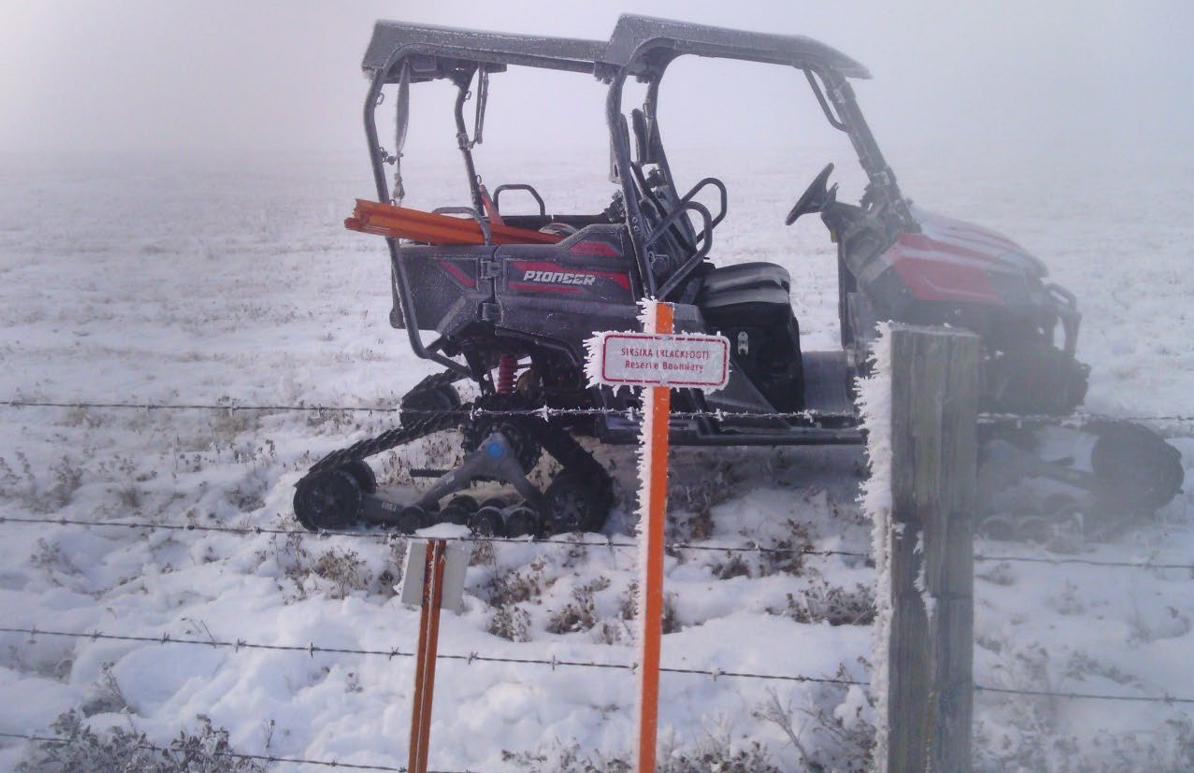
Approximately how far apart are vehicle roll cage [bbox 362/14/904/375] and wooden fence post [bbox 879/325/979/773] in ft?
9.56

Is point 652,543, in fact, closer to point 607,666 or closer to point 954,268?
point 607,666

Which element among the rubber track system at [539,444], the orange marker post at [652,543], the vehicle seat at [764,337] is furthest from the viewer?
the vehicle seat at [764,337]

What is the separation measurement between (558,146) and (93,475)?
45.0 meters

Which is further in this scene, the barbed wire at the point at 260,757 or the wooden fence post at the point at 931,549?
the barbed wire at the point at 260,757

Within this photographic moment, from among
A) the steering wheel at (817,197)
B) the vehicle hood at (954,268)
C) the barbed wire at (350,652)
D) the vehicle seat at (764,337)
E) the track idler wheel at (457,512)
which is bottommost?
the barbed wire at (350,652)

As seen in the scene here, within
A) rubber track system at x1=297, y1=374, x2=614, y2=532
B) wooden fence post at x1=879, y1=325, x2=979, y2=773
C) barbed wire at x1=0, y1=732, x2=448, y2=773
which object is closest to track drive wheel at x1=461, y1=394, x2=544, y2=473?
rubber track system at x1=297, y1=374, x2=614, y2=532

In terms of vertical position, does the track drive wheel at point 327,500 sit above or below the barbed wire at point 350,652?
above

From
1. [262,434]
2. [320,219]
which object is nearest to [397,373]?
[262,434]

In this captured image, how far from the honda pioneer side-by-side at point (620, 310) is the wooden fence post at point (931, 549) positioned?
2.72 m

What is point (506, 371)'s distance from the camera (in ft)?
19.1

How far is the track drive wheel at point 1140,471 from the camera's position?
500 centimetres

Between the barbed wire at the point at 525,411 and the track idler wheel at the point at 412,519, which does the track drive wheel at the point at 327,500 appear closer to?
the track idler wheel at the point at 412,519

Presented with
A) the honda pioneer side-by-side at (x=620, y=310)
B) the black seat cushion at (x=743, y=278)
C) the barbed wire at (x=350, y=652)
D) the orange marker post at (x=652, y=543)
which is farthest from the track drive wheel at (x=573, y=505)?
the orange marker post at (x=652, y=543)

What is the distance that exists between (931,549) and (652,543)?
2.35 ft
